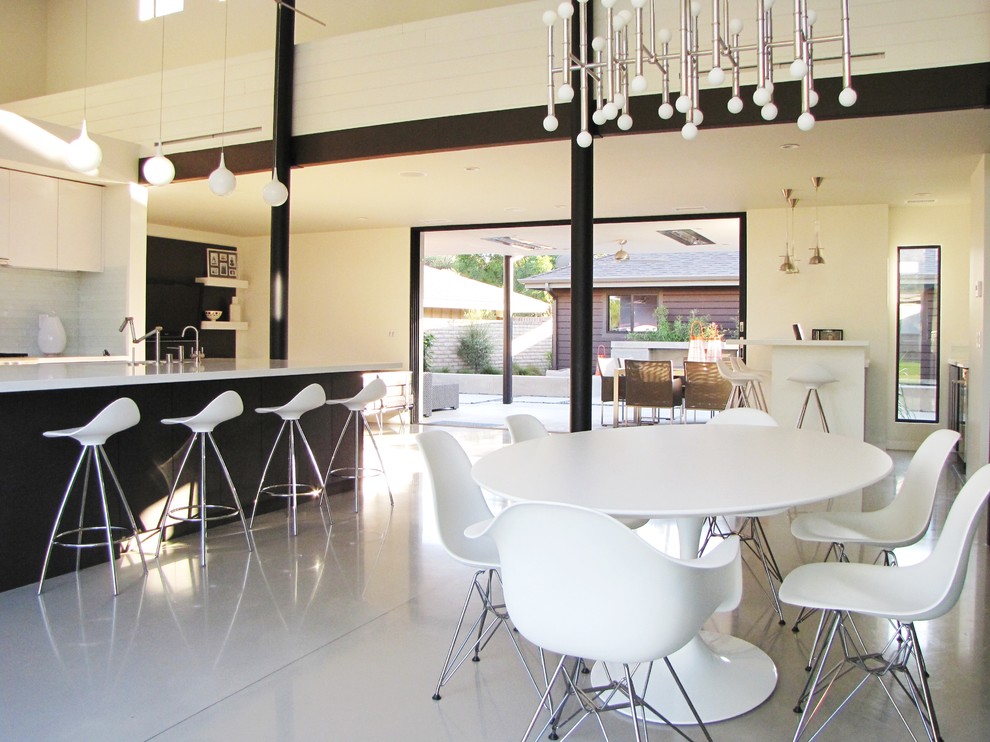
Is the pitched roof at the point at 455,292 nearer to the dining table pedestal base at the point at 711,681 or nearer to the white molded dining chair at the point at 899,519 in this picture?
the white molded dining chair at the point at 899,519

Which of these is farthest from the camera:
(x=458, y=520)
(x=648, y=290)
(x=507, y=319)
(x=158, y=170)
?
(x=648, y=290)

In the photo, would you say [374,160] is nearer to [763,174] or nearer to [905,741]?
[763,174]

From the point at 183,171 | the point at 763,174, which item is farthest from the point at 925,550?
the point at 183,171

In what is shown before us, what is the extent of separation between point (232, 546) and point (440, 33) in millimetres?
3905

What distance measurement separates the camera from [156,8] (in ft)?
30.3

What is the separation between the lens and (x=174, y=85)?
23.5ft

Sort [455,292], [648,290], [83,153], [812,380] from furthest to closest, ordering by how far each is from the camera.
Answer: [648,290]
[455,292]
[812,380]
[83,153]

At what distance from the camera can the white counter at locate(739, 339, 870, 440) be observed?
6.62 m

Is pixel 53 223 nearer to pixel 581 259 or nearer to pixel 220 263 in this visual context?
pixel 220 263

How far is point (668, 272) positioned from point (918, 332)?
5902 mm

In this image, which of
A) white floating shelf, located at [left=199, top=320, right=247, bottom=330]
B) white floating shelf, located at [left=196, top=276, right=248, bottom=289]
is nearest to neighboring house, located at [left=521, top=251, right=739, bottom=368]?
white floating shelf, located at [left=196, top=276, right=248, bottom=289]

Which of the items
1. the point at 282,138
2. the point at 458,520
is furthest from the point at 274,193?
the point at 458,520

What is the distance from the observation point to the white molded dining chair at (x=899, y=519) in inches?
109

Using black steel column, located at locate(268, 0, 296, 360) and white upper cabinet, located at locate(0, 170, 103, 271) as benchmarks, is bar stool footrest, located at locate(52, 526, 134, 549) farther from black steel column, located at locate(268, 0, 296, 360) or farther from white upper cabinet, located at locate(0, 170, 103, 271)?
white upper cabinet, located at locate(0, 170, 103, 271)
